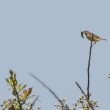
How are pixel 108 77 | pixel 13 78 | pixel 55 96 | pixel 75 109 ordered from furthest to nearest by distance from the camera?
pixel 75 109, pixel 108 77, pixel 13 78, pixel 55 96

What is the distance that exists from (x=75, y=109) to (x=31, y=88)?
9.68ft

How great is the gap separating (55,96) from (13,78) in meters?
0.40

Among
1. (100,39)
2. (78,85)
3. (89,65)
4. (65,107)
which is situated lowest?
(65,107)

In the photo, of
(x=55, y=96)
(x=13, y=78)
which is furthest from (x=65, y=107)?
(x=13, y=78)

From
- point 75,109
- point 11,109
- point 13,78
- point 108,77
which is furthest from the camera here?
point 75,109

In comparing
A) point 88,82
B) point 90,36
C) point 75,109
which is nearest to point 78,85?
point 88,82

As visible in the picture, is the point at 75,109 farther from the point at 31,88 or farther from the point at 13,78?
the point at 13,78

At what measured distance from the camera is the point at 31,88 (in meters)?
2.29

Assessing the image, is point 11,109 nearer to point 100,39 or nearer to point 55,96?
point 55,96

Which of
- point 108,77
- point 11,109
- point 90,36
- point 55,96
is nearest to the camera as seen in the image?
point 55,96

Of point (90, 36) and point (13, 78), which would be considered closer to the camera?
point (13, 78)

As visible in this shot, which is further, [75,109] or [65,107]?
[75,109]

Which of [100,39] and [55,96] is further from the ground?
[100,39]

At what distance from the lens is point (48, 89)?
1456 mm
